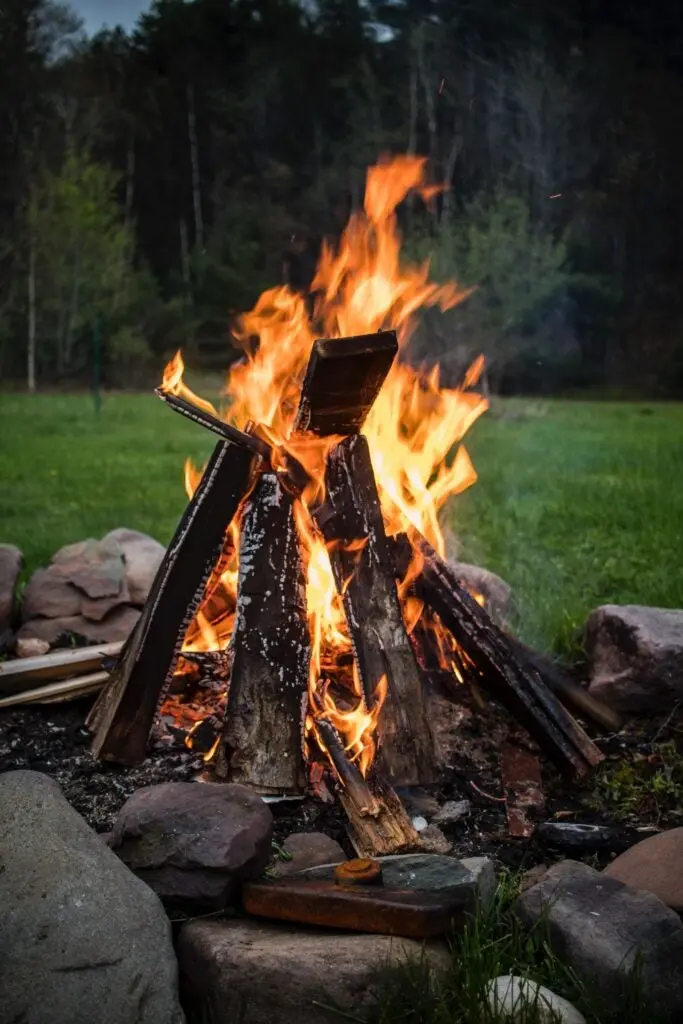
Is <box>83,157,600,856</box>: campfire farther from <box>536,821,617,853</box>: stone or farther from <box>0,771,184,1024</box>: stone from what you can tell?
<box>0,771,184,1024</box>: stone

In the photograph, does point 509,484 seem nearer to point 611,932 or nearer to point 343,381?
point 343,381

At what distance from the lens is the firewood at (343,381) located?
8.32ft

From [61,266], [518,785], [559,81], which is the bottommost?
[518,785]

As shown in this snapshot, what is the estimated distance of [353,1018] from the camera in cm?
188

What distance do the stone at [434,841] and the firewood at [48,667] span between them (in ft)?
3.90

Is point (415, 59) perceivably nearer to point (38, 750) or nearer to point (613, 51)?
point (613, 51)

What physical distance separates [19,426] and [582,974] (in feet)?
12.0

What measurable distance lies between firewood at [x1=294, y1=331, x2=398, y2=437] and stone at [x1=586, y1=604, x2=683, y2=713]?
42.0 inches

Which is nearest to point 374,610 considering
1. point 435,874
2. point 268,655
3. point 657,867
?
point 268,655

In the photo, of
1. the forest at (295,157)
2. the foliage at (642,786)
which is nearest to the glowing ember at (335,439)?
the foliage at (642,786)

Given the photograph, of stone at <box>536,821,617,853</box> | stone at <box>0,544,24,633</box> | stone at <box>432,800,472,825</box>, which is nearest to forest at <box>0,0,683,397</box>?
stone at <box>0,544,24,633</box>

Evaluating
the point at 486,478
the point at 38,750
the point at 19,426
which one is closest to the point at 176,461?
the point at 19,426

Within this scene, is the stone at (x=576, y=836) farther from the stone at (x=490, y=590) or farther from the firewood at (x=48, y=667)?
the firewood at (x=48, y=667)

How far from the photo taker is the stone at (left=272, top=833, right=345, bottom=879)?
7.64 ft
